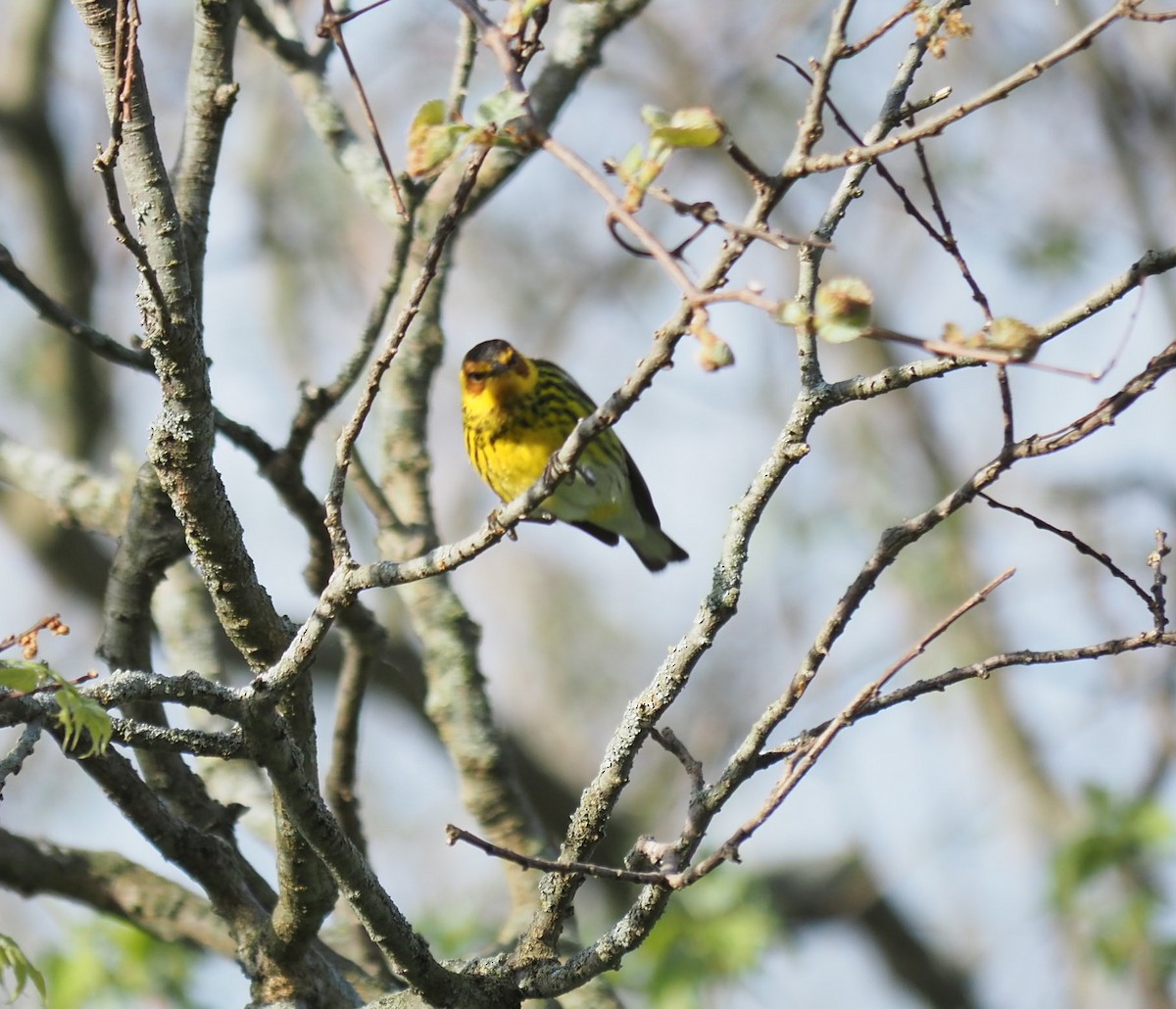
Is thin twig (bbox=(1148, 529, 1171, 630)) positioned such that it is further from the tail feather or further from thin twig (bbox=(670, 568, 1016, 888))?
the tail feather

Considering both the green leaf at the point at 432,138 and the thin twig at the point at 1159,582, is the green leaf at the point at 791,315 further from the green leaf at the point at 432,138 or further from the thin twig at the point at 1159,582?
the thin twig at the point at 1159,582

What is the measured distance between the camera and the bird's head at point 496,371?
18.6 ft

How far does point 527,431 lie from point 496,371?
289mm

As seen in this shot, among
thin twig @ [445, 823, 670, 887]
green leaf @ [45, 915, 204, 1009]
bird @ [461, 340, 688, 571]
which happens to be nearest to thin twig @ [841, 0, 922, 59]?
thin twig @ [445, 823, 670, 887]

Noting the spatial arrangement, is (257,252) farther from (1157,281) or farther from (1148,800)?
(1148,800)

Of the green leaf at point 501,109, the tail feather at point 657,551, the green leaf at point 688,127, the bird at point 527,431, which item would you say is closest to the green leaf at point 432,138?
the green leaf at point 501,109

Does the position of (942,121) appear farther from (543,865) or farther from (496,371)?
(496,371)

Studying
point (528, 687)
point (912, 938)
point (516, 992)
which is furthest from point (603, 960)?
point (528, 687)

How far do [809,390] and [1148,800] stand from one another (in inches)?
226

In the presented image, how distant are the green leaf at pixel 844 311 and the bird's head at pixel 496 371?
408 cm

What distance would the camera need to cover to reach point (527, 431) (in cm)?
560

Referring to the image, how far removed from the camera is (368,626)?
4148 mm

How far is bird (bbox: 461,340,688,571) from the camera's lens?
18.4 feet

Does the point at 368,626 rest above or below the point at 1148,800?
below
